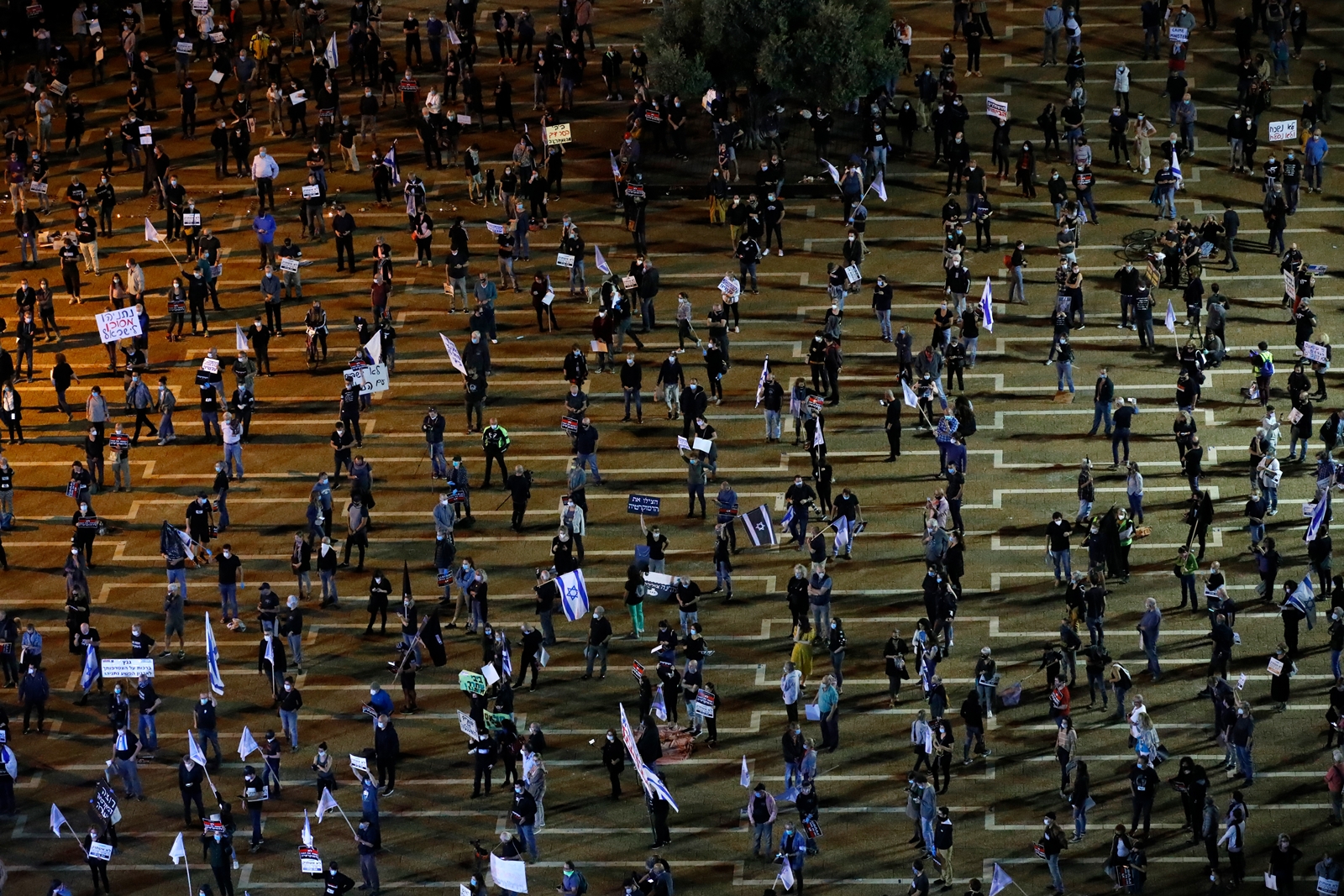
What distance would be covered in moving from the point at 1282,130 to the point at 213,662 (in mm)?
29071

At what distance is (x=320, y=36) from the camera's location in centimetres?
7494

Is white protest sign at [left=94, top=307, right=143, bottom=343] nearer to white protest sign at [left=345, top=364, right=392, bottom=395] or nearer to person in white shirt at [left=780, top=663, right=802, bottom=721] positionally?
white protest sign at [left=345, top=364, right=392, bottom=395]

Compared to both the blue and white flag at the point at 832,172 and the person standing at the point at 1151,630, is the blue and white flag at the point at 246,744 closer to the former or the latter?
the person standing at the point at 1151,630

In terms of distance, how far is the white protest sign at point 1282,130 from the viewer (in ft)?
216

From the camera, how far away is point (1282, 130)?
65938 mm

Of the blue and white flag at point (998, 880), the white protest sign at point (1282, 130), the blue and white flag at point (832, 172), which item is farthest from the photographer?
the blue and white flag at point (832, 172)

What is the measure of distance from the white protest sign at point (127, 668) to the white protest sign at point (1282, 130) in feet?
97.8

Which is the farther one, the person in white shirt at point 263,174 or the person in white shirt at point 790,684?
the person in white shirt at point 263,174

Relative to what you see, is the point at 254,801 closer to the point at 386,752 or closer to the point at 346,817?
the point at 346,817

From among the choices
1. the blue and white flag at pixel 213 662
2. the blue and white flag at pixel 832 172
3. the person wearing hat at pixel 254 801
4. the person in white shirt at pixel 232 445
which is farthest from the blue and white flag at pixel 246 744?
the blue and white flag at pixel 832 172

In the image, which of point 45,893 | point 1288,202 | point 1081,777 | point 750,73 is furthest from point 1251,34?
point 45,893

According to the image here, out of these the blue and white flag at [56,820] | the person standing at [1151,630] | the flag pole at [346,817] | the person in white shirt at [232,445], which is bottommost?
the flag pole at [346,817]

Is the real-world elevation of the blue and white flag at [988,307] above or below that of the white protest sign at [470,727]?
above

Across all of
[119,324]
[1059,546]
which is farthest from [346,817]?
[119,324]
